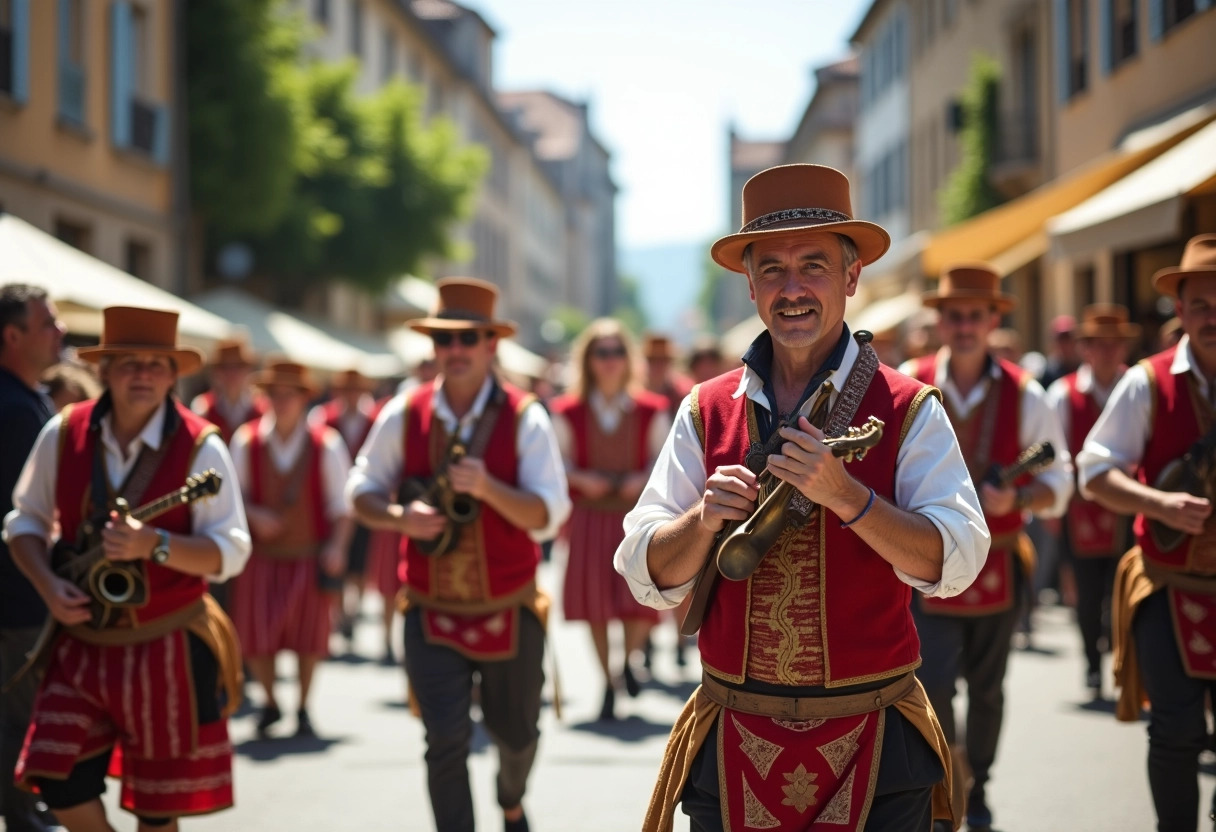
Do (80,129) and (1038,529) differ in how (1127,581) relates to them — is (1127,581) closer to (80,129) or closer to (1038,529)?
(1038,529)

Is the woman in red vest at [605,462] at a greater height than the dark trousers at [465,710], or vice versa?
the woman in red vest at [605,462]

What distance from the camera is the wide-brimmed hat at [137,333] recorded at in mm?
5215

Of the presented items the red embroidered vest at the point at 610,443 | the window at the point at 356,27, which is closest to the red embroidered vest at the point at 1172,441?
the red embroidered vest at the point at 610,443

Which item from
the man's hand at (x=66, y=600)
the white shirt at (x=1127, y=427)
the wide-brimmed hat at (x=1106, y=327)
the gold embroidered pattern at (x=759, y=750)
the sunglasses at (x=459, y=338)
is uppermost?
the wide-brimmed hat at (x=1106, y=327)

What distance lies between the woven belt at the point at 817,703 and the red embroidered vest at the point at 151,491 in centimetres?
248

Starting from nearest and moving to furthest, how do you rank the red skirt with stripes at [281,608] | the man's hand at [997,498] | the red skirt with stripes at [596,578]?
the man's hand at [997,498]
the red skirt with stripes at [281,608]
the red skirt with stripes at [596,578]

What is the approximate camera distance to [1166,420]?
538cm

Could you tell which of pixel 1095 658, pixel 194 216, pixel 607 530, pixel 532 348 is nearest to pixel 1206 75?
pixel 1095 658

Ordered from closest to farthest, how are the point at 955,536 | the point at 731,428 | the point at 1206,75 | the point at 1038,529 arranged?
→ the point at 955,536
the point at 731,428
the point at 1038,529
the point at 1206,75

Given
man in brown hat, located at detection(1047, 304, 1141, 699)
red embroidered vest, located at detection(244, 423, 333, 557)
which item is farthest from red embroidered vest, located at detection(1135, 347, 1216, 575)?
red embroidered vest, located at detection(244, 423, 333, 557)

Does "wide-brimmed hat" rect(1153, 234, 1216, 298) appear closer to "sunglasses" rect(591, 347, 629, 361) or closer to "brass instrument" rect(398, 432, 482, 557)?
"brass instrument" rect(398, 432, 482, 557)

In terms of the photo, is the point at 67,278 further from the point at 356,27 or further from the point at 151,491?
the point at 356,27

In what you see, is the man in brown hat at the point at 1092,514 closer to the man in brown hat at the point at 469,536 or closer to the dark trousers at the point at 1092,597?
the dark trousers at the point at 1092,597

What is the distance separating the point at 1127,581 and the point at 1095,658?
4.24m
